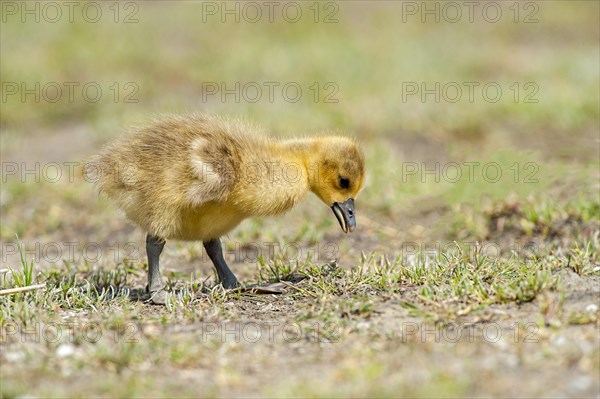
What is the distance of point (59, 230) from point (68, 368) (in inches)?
145

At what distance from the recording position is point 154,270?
5.08 metres

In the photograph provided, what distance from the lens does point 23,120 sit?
10.3 metres

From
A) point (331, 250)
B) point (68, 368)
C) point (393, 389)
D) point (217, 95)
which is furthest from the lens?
point (217, 95)

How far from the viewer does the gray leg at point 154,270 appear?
195 inches

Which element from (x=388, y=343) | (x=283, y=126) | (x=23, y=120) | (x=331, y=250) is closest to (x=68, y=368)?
(x=388, y=343)

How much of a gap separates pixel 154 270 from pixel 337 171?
1.19 metres

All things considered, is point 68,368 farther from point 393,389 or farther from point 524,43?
point 524,43
